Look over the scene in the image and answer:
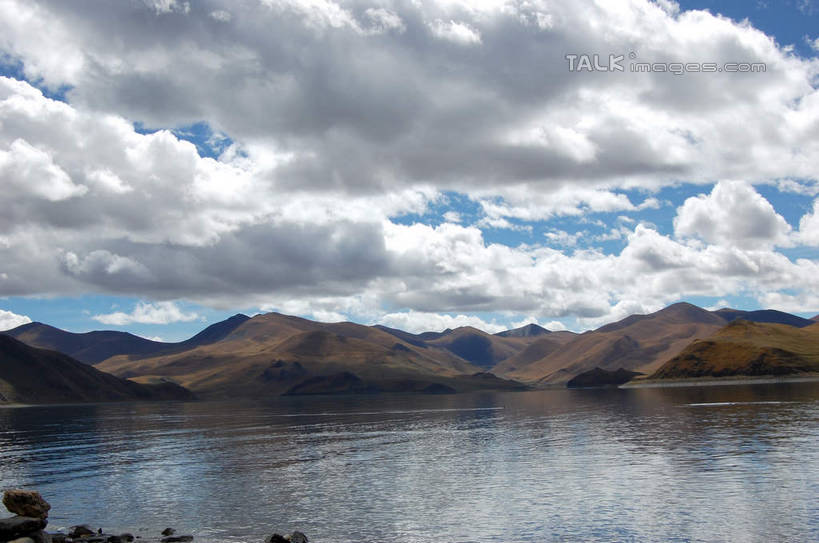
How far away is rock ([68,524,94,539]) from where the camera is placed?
4453 cm

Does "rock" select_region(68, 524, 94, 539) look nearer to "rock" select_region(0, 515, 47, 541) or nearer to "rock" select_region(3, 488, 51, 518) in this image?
"rock" select_region(3, 488, 51, 518)

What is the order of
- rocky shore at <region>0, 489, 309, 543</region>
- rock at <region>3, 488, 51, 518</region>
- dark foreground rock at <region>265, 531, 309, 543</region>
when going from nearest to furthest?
rocky shore at <region>0, 489, 309, 543</region>
dark foreground rock at <region>265, 531, 309, 543</region>
rock at <region>3, 488, 51, 518</region>

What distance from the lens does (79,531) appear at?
148 feet

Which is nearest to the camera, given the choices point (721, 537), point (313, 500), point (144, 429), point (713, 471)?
point (721, 537)

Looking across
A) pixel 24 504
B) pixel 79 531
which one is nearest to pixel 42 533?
pixel 24 504

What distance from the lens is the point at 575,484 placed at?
5869 cm

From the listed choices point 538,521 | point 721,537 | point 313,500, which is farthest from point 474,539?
point 313,500

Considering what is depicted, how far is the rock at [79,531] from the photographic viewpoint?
146ft

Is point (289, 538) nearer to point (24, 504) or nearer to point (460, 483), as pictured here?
point (24, 504)

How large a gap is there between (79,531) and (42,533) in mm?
4035

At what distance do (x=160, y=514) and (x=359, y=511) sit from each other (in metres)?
15.6

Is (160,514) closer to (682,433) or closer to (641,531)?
(641,531)

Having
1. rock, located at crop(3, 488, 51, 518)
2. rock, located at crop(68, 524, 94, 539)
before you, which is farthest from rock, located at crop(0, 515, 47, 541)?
rock, located at crop(68, 524, 94, 539)

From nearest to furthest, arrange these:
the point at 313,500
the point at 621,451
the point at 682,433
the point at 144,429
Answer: the point at 313,500 < the point at 621,451 < the point at 682,433 < the point at 144,429
